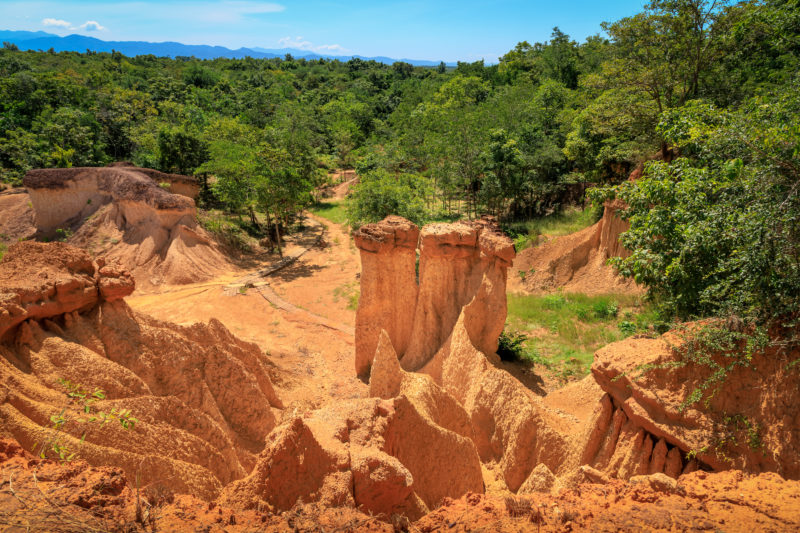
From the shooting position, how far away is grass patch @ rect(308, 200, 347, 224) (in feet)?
100

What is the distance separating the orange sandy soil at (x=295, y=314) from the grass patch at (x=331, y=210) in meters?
6.00

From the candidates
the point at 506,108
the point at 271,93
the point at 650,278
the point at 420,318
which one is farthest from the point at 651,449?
the point at 271,93

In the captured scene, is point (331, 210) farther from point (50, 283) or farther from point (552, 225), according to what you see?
point (50, 283)

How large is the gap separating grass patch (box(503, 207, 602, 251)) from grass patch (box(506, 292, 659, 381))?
226 inches

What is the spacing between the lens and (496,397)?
7672 mm

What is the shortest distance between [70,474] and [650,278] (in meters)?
9.31

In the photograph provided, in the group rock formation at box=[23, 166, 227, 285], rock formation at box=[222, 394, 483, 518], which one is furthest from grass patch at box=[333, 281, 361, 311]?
rock formation at box=[222, 394, 483, 518]

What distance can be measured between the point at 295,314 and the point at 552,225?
50.4 ft

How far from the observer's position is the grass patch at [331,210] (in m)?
30.5

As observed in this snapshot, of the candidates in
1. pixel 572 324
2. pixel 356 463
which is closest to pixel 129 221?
pixel 572 324

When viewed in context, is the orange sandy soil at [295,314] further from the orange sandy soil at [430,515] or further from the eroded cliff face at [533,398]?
the orange sandy soil at [430,515]

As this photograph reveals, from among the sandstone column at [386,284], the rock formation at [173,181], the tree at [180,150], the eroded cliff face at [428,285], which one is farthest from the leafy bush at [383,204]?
the tree at [180,150]

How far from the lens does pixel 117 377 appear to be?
568 cm

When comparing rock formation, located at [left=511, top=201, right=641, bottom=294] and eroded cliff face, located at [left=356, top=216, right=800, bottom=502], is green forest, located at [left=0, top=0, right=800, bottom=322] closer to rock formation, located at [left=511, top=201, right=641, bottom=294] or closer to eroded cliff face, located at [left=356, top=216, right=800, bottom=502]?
eroded cliff face, located at [left=356, top=216, right=800, bottom=502]
